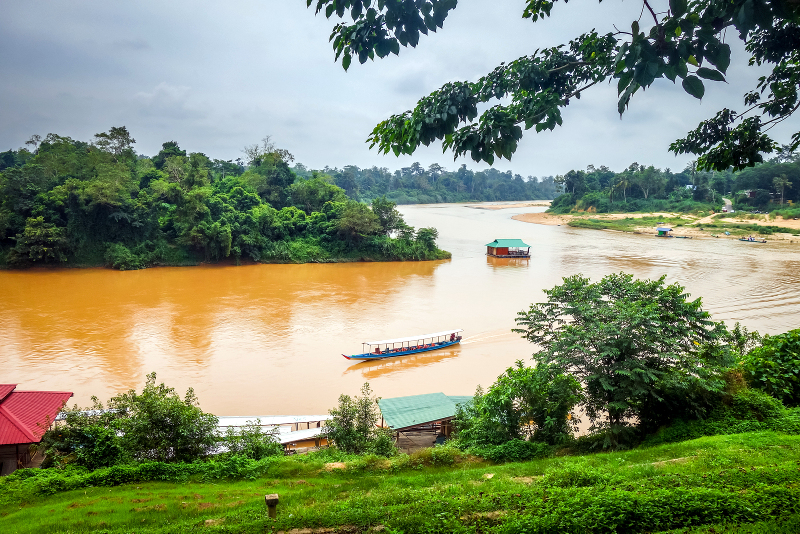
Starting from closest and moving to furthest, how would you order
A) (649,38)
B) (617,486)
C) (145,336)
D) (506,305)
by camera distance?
(649,38) → (617,486) → (145,336) → (506,305)

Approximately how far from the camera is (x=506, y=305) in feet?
61.5

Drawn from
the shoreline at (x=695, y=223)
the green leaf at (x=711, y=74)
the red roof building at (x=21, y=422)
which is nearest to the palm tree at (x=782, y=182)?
the shoreline at (x=695, y=223)

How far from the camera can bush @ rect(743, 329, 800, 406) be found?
6.09 metres

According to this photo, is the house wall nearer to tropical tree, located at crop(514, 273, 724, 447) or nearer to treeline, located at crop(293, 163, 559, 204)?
tropical tree, located at crop(514, 273, 724, 447)

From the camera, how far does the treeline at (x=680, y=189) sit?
144ft

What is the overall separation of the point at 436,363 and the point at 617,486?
31.2ft

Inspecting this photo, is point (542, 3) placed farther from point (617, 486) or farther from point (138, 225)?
point (138, 225)

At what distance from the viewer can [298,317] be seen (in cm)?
1730

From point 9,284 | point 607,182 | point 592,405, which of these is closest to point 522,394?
point 592,405

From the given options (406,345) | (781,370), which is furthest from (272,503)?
(406,345)

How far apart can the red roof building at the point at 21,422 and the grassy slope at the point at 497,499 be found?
2185mm

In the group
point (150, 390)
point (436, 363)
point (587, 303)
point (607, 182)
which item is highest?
point (607, 182)

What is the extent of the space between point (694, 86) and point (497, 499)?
3.31 meters

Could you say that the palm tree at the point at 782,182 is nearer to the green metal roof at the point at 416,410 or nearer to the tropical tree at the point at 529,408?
the green metal roof at the point at 416,410
